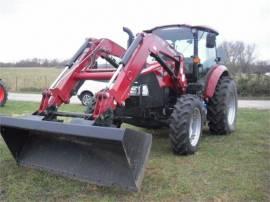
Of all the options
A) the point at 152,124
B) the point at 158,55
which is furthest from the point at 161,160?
the point at 158,55

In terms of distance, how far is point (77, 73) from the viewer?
228 inches

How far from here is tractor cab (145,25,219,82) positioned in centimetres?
731

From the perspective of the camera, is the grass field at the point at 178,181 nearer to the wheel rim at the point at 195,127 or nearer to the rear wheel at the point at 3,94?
the wheel rim at the point at 195,127

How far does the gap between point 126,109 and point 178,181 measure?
199 centimetres

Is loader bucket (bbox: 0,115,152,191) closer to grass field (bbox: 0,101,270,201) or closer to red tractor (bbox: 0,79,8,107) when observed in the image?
grass field (bbox: 0,101,270,201)

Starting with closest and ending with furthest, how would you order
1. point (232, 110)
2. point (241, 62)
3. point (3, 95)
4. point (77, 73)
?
1. point (77, 73)
2. point (232, 110)
3. point (3, 95)
4. point (241, 62)

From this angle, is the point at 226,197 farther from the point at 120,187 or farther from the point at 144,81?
the point at 144,81

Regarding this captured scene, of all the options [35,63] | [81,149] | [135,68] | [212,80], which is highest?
[135,68]

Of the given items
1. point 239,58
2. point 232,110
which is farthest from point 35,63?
point 232,110

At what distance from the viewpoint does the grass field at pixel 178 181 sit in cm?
440

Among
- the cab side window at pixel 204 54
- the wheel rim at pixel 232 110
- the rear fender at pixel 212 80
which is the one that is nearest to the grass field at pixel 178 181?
the rear fender at pixel 212 80

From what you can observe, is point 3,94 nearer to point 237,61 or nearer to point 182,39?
point 182,39

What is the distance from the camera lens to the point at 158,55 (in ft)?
19.8

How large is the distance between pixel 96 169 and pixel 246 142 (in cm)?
361
